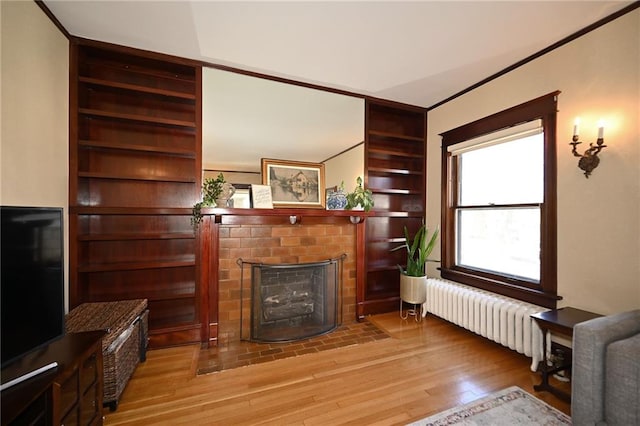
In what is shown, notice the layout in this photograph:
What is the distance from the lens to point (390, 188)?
3492mm

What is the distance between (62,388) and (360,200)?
2.65 metres

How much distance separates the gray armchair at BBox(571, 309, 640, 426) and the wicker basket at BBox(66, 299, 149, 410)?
2702 mm

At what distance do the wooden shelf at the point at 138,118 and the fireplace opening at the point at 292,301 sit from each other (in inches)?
55.4

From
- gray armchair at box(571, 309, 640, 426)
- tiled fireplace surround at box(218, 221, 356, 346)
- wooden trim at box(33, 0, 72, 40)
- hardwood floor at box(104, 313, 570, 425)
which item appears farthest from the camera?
tiled fireplace surround at box(218, 221, 356, 346)

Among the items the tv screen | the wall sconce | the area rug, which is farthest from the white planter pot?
the tv screen

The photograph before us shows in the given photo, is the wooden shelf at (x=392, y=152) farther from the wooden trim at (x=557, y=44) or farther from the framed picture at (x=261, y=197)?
the framed picture at (x=261, y=197)

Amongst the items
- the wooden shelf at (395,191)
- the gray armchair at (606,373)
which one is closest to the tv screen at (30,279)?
the gray armchair at (606,373)

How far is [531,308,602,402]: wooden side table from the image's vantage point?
1.75 meters

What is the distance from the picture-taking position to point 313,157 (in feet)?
9.87

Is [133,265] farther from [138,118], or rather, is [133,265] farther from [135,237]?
[138,118]

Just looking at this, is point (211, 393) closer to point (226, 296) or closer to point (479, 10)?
point (226, 296)

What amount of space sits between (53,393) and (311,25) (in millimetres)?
2522

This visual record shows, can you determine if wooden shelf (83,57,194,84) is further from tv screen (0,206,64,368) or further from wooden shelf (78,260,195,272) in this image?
tv screen (0,206,64,368)

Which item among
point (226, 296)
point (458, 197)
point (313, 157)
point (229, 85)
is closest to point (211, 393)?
point (226, 296)
